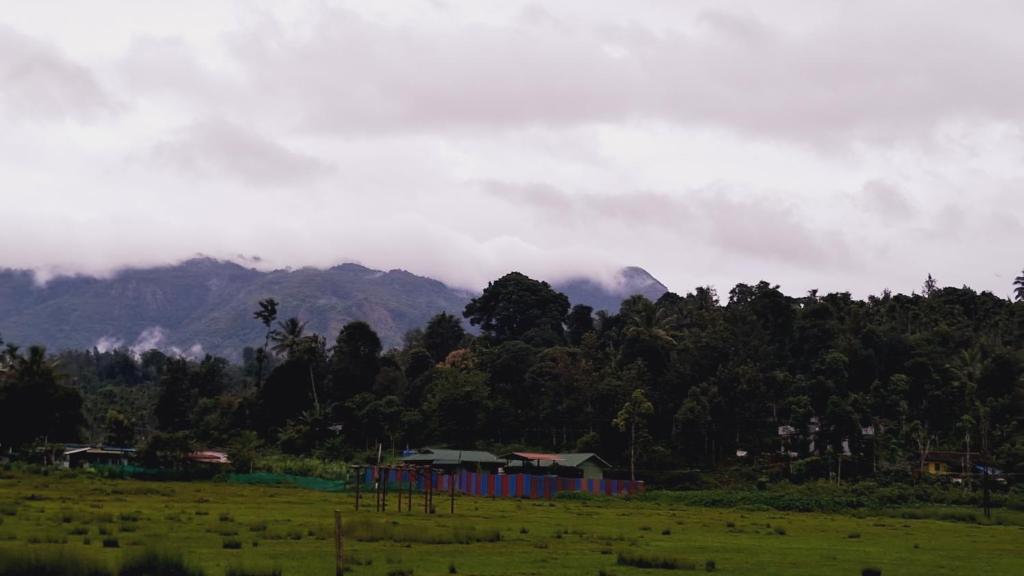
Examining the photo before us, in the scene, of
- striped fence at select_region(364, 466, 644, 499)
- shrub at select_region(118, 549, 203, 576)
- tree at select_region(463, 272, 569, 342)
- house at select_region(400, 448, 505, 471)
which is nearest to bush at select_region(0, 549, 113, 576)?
shrub at select_region(118, 549, 203, 576)

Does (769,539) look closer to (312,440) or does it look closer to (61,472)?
(61,472)

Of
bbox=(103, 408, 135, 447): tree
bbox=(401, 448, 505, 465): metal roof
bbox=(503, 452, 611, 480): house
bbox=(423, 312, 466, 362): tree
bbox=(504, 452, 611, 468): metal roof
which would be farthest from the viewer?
bbox=(423, 312, 466, 362): tree

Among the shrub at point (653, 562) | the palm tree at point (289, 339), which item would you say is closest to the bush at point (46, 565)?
the shrub at point (653, 562)

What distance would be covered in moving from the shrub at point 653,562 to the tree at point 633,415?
250ft

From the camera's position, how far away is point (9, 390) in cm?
11650

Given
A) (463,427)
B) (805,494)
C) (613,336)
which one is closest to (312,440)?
(463,427)

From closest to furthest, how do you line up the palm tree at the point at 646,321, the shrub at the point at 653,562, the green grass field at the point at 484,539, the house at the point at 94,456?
the green grass field at the point at 484,539
the shrub at the point at 653,562
the house at the point at 94,456
the palm tree at the point at 646,321

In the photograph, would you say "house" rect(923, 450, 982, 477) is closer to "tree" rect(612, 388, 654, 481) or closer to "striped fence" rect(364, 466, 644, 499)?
"tree" rect(612, 388, 654, 481)

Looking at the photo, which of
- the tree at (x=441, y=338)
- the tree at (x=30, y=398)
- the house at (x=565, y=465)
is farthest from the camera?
the tree at (x=441, y=338)

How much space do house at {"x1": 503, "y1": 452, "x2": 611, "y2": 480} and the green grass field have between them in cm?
4333

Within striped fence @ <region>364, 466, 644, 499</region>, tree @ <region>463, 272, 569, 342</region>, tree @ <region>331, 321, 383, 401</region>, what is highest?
tree @ <region>463, 272, 569, 342</region>

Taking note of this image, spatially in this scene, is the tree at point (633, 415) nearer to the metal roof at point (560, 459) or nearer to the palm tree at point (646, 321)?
the metal roof at point (560, 459)

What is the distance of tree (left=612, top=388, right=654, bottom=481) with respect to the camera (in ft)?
365

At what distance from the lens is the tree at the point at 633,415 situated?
111m
